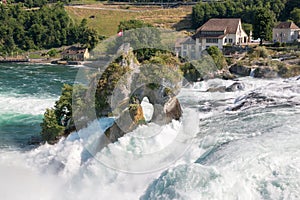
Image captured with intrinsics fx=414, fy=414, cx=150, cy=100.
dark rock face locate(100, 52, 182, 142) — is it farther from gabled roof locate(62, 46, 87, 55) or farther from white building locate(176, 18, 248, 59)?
gabled roof locate(62, 46, 87, 55)

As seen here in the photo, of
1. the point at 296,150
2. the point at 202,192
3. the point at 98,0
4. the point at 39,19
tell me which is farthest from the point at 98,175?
the point at 98,0

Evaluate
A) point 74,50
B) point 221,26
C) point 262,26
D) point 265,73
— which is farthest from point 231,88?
point 74,50

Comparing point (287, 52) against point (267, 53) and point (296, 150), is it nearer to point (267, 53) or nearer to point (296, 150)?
point (267, 53)

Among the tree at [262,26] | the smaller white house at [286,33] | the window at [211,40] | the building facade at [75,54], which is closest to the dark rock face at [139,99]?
the window at [211,40]

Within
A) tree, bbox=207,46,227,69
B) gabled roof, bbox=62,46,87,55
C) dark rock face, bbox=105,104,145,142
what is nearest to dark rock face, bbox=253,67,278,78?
tree, bbox=207,46,227,69

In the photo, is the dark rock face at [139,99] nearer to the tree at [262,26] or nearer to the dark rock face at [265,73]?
the dark rock face at [265,73]
